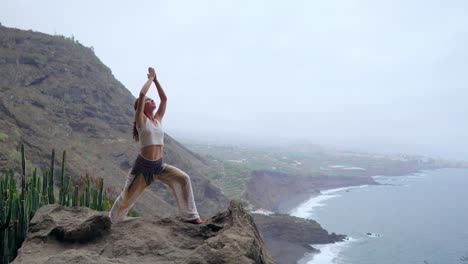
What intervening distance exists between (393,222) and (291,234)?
12.7 metres

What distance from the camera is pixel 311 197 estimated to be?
53.4 metres

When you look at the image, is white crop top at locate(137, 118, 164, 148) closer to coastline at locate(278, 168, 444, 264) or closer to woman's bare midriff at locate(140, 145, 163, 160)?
woman's bare midriff at locate(140, 145, 163, 160)

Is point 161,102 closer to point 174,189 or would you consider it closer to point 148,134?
point 148,134

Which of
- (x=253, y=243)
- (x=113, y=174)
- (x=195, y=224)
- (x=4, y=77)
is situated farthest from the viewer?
(x=4, y=77)

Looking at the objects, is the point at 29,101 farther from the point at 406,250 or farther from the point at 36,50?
the point at 406,250

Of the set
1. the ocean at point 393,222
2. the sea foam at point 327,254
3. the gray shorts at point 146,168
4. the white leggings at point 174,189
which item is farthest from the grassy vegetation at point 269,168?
the gray shorts at point 146,168

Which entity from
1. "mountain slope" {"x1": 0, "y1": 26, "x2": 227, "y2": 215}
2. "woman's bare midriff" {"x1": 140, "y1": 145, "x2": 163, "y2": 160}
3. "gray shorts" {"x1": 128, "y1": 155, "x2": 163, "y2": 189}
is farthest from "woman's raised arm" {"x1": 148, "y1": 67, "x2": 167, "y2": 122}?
"mountain slope" {"x1": 0, "y1": 26, "x2": 227, "y2": 215}

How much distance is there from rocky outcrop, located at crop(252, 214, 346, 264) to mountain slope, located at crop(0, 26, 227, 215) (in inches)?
173

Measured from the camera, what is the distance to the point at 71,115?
3228 centimetres

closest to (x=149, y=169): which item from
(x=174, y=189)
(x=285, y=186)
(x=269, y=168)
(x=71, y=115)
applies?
(x=174, y=189)

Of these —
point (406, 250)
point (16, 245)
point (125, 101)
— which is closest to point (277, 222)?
point (406, 250)

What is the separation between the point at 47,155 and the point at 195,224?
20.5m

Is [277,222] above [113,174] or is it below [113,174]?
below

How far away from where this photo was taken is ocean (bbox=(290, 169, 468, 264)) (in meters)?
26.5
